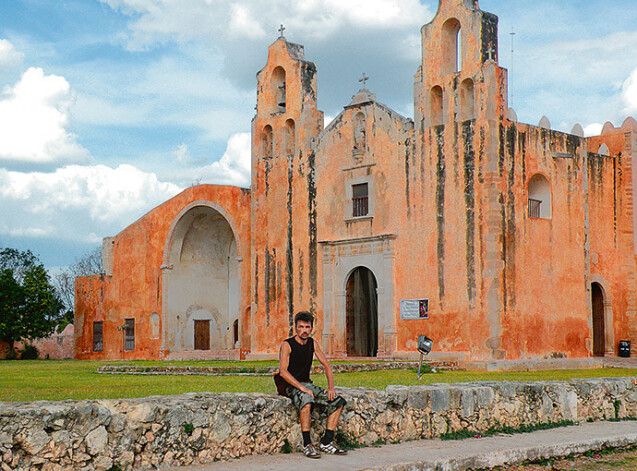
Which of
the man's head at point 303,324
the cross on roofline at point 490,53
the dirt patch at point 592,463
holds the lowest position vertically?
the dirt patch at point 592,463

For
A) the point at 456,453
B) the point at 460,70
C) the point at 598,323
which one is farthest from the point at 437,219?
the point at 456,453

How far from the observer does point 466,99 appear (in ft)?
74.2

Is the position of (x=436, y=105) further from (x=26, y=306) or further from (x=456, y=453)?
(x=26, y=306)

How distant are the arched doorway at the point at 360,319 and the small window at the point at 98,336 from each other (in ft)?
41.5

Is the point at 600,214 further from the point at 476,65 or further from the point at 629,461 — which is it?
the point at 629,461

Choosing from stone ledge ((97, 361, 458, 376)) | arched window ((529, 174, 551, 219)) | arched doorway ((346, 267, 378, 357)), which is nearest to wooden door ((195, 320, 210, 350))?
arched doorway ((346, 267, 378, 357))

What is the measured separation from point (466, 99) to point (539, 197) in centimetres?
330

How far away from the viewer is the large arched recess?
106 ft

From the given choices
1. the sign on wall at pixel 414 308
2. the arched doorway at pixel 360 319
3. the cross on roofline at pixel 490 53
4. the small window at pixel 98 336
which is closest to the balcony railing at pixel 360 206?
the arched doorway at pixel 360 319

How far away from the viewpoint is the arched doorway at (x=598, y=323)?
2633 centimetres

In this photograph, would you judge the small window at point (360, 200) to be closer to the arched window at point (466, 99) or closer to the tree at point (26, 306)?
the arched window at point (466, 99)

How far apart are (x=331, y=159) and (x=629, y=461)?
17.2 m

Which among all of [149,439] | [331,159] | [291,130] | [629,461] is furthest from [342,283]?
[149,439]

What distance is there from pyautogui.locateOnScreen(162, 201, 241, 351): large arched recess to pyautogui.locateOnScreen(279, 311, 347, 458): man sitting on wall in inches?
919
